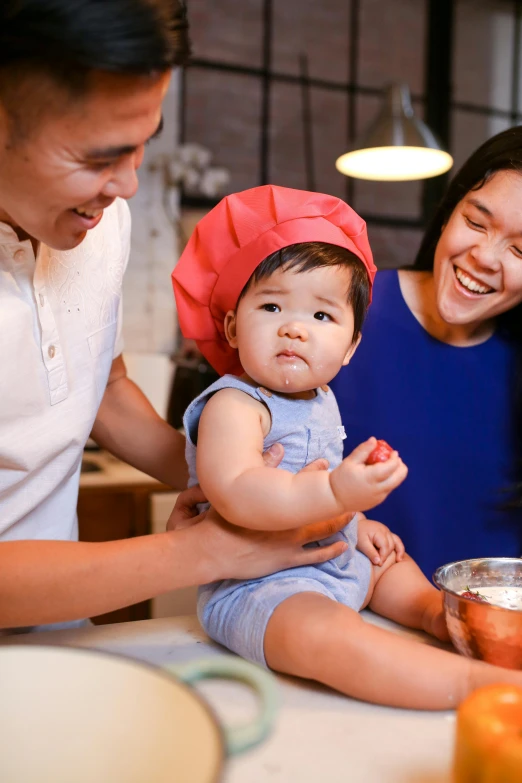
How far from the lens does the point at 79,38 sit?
0.73 m

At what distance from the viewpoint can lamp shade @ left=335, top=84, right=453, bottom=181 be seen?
3.19 metres

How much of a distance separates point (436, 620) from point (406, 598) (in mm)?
77

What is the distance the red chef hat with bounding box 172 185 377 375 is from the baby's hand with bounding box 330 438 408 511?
33 cm

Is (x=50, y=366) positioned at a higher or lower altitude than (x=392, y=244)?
lower

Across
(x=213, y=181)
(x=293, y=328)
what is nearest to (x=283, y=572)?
(x=293, y=328)

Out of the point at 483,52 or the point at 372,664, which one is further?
the point at 483,52

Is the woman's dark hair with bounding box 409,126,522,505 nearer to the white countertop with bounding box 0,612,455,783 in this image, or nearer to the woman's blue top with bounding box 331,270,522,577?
the woman's blue top with bounding box 331,270,522,577

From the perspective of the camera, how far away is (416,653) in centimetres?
82

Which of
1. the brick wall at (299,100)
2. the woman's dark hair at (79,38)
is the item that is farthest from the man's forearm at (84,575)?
the brick wall at (299,100)

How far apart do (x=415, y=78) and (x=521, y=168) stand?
497cm

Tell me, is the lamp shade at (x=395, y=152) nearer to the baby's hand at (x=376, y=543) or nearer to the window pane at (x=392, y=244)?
the window pane at (x=392, y=244)

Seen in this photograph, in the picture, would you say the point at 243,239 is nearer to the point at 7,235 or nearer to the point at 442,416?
the point at 7,235

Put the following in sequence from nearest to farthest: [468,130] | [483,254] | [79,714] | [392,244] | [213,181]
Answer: [79,714] < [483,254] < [213,181] < [392,244] < [468,130]

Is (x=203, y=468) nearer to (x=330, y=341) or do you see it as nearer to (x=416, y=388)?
(x=330, y=341)
